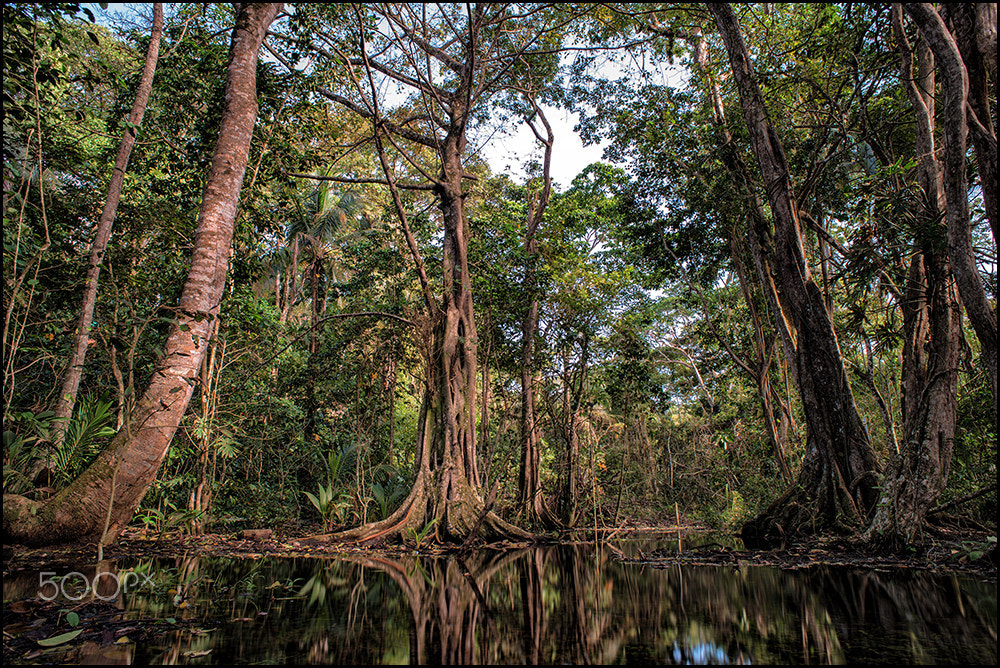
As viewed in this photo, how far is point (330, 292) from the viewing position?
9594 millimetres

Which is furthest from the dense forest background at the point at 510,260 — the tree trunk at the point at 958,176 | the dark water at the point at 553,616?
the dark water at the point at 553,616

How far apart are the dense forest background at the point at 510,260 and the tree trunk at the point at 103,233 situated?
13 cm

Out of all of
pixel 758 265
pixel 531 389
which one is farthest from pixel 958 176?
pixel 531 389

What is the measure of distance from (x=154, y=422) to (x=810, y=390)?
23.2 ft

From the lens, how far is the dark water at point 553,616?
1620 mm

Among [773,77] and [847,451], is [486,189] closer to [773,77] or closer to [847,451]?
[773,77]

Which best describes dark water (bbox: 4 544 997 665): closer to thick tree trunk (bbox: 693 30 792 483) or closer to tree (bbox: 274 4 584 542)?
tree (bbox: 274 4 584 542)

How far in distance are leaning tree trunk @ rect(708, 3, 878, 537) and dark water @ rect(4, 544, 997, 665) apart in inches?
95.5

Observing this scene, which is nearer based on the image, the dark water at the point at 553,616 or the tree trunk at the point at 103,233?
the dark water at the point at 553,616

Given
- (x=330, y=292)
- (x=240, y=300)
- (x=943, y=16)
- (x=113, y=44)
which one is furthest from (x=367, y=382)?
(x=113, y=44)

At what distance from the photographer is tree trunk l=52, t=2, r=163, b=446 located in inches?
217

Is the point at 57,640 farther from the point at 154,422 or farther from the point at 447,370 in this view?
the point at 447,370

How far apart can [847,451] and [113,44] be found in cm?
1745

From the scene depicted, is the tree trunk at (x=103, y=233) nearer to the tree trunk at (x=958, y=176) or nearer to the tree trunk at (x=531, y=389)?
the tree trunk at (x=531, y=389)
